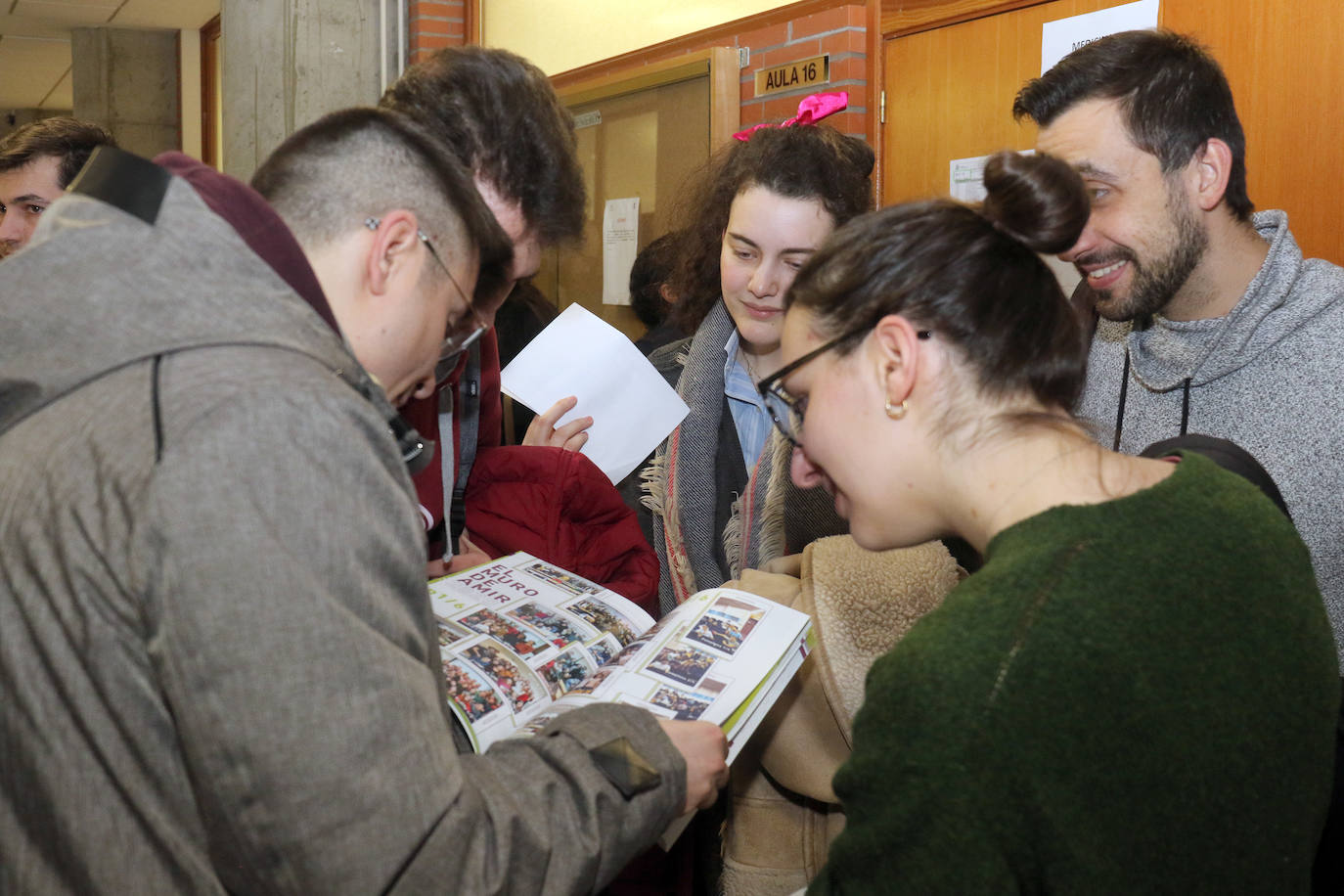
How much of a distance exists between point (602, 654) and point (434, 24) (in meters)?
5.16

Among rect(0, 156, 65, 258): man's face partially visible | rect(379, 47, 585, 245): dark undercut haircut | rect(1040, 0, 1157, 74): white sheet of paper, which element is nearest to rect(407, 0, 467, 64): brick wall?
rect(0, 156, 65, 258): man's face partially visible

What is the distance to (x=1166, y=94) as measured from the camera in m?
1.92

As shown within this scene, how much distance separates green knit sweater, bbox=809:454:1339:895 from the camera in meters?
0.87

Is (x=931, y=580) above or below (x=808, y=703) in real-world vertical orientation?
above

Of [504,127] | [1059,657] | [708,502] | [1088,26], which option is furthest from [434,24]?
[1059,657]

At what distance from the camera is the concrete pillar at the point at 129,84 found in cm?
920

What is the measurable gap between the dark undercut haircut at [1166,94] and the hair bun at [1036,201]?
932 mm

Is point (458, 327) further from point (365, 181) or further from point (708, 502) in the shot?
point (708, 502)

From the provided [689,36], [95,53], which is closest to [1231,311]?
[689,36]

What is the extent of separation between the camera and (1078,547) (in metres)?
0.92

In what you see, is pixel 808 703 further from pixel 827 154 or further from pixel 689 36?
pixel 689 36

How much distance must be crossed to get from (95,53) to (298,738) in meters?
10.5

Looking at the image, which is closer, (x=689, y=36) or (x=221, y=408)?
(x=221, y=408)

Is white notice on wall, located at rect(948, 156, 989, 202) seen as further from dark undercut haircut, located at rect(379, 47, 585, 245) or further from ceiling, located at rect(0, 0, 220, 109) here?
ceiling, located at rect(0, 0, 220, 109)
